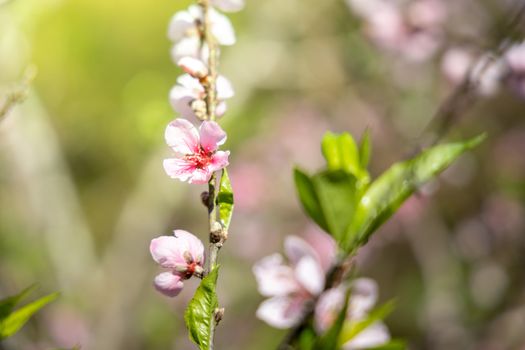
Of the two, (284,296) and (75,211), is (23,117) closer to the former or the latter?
(75,211)

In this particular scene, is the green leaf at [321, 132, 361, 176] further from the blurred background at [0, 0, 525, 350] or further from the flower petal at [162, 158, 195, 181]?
the blurred background at [0, 0, 525, 350]

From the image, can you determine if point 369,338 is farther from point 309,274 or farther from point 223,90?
point 223,90

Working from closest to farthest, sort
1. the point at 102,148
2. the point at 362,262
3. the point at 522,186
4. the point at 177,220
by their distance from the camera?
1. the point at 522,186
2. the point at 362,262
3. the point at 177,220
4. the point at 102,148

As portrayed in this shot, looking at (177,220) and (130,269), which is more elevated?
(177,220)

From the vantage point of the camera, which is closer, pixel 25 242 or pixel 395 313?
pixel 25 242

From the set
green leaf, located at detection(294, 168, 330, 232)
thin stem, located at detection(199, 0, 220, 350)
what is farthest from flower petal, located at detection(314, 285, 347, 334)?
thin stem, located at detection(199, 0, 220, 350)

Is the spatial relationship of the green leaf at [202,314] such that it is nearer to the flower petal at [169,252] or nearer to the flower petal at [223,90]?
the flower petal at [169,252]

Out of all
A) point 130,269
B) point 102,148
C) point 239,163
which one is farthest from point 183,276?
point 102,148

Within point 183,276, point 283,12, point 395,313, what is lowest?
point 183,276
